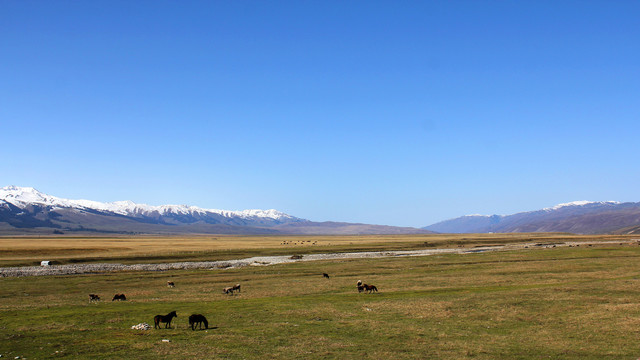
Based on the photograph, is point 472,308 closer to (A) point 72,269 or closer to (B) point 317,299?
(B) point 317,299

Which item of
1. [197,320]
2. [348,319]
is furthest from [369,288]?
[197,320]

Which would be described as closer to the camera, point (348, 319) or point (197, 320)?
point (197, 320)

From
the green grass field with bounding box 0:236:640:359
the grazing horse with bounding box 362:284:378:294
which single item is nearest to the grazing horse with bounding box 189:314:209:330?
the green grass field with bounding box 0:236:640:359

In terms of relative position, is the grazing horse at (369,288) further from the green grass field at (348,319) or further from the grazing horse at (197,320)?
the grazing horse at (197,320)

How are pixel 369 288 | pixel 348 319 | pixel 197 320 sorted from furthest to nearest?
pixel 369 288, pixel 348 319, pixel 197 320

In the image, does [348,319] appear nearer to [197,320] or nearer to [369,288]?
[197,320]

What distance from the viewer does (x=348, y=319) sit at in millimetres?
27016

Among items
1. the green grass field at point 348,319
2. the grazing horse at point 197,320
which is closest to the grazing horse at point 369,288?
the green grass field at point 348,319

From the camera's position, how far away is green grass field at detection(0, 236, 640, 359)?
64.7ft

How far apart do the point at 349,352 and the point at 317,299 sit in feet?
53.4

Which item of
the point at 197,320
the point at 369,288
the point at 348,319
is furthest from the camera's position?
the point at 369,288

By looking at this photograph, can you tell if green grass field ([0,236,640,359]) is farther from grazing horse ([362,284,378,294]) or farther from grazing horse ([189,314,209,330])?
grazing horse ([362,284,378,294])

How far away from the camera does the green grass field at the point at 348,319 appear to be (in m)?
19.7

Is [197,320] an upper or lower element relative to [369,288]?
upper
